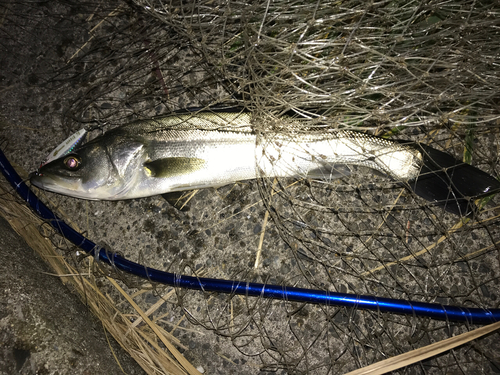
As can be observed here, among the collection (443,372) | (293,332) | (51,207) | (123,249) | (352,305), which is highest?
(51,207)

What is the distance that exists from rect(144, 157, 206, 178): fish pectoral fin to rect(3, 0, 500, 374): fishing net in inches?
10.7

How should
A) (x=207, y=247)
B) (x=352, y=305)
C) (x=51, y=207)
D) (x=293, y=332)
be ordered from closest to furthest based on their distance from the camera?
(x=352, y=305) → (x=293, y=332) → (x=207, y=247) → (x=51, y=207)

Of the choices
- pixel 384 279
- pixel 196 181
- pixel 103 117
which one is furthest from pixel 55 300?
pixel 384 279

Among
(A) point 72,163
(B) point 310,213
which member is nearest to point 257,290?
(B) point 310,213

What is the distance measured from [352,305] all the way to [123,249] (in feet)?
6.17

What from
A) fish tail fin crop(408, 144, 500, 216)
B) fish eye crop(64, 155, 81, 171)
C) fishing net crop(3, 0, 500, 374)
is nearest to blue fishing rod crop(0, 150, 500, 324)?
fishing net crop(3, 0, 500, 374)

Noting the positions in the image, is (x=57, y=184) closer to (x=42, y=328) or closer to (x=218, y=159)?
(x=42, y=328)

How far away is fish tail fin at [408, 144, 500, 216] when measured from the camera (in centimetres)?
227

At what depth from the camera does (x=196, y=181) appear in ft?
8.25

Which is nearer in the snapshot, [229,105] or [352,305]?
[352,305]

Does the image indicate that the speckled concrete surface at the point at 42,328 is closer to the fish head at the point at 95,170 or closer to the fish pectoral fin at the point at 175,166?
the fish head at the point at 95,170

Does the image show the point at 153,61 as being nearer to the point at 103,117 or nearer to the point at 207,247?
the point at 103,117

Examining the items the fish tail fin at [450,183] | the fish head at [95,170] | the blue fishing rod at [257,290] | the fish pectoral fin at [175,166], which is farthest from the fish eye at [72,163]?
the fish tail fin at [450,183]

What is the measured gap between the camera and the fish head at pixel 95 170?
2484 millimetres
